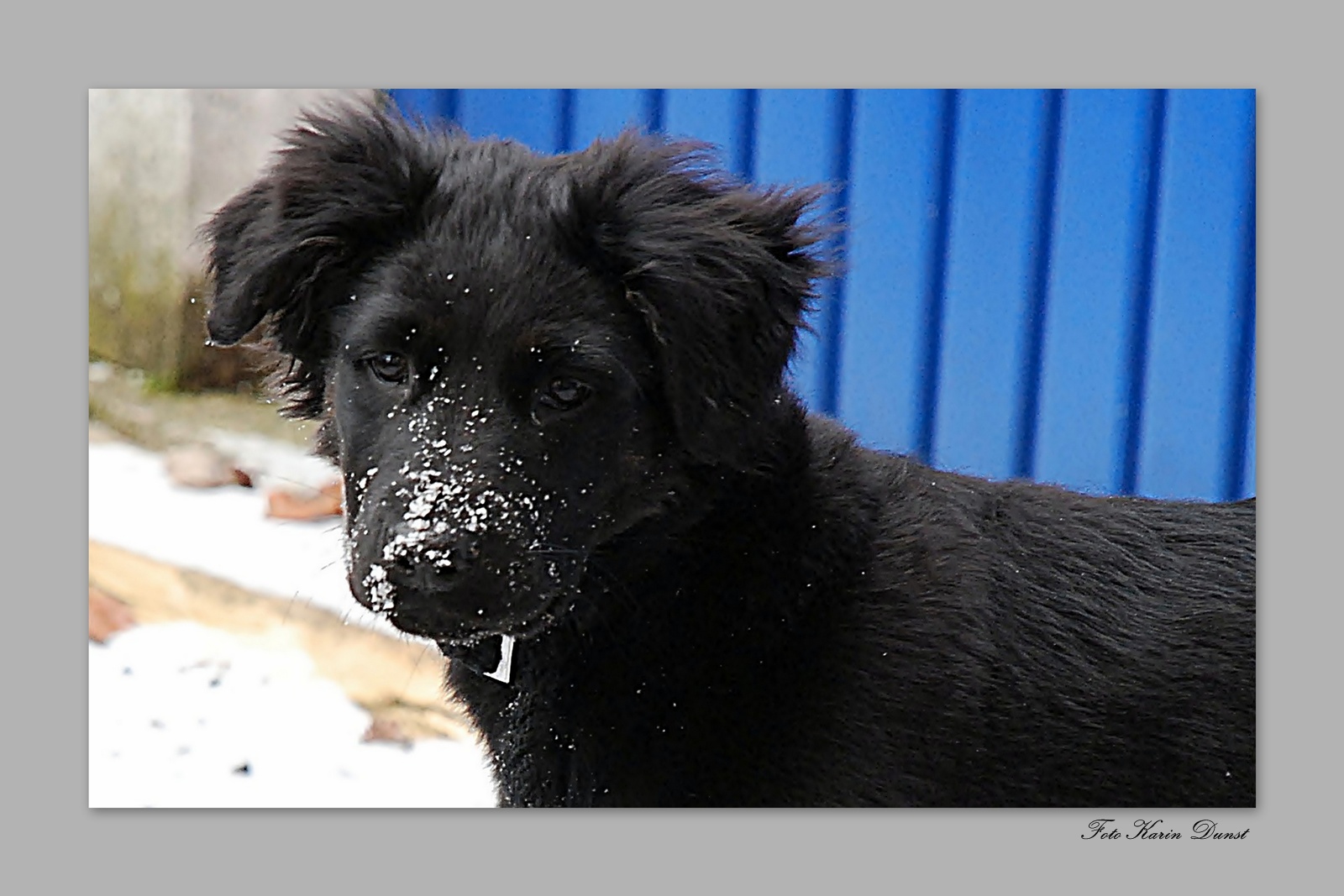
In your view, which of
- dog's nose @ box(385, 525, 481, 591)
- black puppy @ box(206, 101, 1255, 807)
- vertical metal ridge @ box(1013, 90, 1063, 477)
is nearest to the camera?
dog's nose @ box(385, 525, 481, 591)

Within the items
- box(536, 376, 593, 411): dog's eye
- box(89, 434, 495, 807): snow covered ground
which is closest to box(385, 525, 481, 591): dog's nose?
box(536, 376, 593, 411): dog's eye

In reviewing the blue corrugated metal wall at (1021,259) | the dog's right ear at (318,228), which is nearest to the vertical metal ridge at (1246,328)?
the blue corrugated metal wall at (1021,259)

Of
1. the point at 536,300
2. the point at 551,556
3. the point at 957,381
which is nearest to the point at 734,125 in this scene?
the point at 957,381

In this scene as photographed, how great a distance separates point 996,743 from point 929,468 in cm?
51

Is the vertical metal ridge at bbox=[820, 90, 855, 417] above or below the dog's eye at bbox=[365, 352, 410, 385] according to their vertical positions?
above

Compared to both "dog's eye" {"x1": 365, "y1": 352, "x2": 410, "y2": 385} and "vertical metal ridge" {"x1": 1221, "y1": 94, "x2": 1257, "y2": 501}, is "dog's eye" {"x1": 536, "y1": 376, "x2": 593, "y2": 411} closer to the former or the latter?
"dog's eye" {"x1": 365, "y1": 352, "x2": 410, "y2": 385}

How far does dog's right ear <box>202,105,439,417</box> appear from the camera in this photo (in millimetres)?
2156

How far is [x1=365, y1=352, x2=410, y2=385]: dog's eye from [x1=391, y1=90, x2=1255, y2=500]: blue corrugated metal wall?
2.33 feet

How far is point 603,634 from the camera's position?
233 cm

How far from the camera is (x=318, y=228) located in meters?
2.16

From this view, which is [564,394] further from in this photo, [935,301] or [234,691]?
[234,691]

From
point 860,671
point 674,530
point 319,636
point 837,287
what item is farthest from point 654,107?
point 319,636

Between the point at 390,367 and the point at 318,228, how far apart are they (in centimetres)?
26

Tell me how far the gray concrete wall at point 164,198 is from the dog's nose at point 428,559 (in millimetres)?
1062
